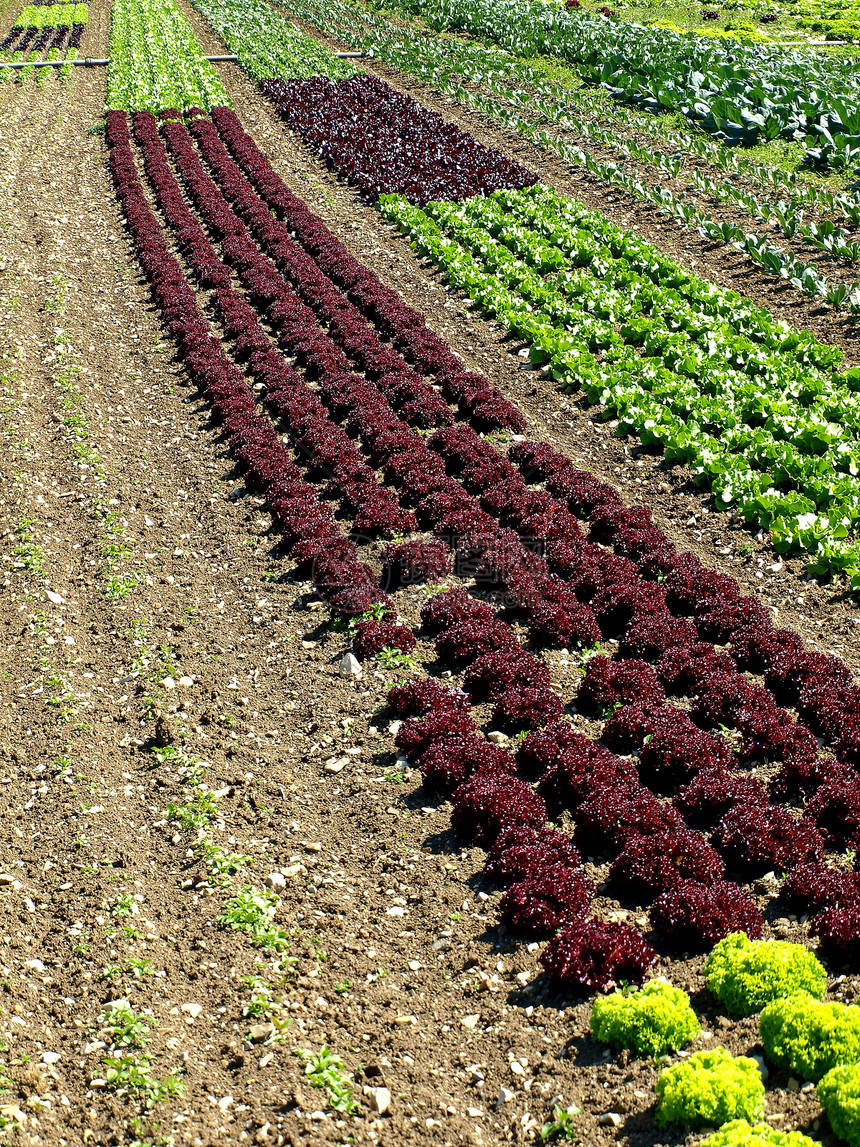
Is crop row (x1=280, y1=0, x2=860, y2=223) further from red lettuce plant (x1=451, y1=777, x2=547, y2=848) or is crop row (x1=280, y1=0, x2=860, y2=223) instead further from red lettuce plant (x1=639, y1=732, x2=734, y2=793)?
red lettuce plant (x1=451, y1=777, x2=547, y2=848)

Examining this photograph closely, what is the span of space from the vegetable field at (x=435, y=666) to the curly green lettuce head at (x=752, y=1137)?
3cm

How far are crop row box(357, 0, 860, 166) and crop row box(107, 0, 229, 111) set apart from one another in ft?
39.9

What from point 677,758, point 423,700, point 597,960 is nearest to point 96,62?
Result: point 423,700

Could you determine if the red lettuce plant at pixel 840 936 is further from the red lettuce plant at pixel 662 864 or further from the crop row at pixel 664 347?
the crop row at pixel 664 347

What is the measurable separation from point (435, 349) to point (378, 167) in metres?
11.8

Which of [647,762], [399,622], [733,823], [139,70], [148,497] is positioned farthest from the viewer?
[139,70]

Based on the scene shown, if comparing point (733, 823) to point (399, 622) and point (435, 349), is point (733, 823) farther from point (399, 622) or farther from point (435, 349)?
point (435, 349)

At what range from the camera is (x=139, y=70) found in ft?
122

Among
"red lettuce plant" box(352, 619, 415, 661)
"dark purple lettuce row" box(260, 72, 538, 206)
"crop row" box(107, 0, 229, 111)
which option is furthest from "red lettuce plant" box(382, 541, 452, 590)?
"crop row" box(107, 0, 229, 111)

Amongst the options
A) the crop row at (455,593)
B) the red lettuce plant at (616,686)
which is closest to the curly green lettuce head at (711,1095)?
the crop row at (455,593)

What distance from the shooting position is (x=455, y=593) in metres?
10.8

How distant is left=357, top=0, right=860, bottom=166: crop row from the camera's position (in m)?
25.9

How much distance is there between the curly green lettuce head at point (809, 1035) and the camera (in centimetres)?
574

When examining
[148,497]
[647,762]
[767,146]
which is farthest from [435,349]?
[767,146]
